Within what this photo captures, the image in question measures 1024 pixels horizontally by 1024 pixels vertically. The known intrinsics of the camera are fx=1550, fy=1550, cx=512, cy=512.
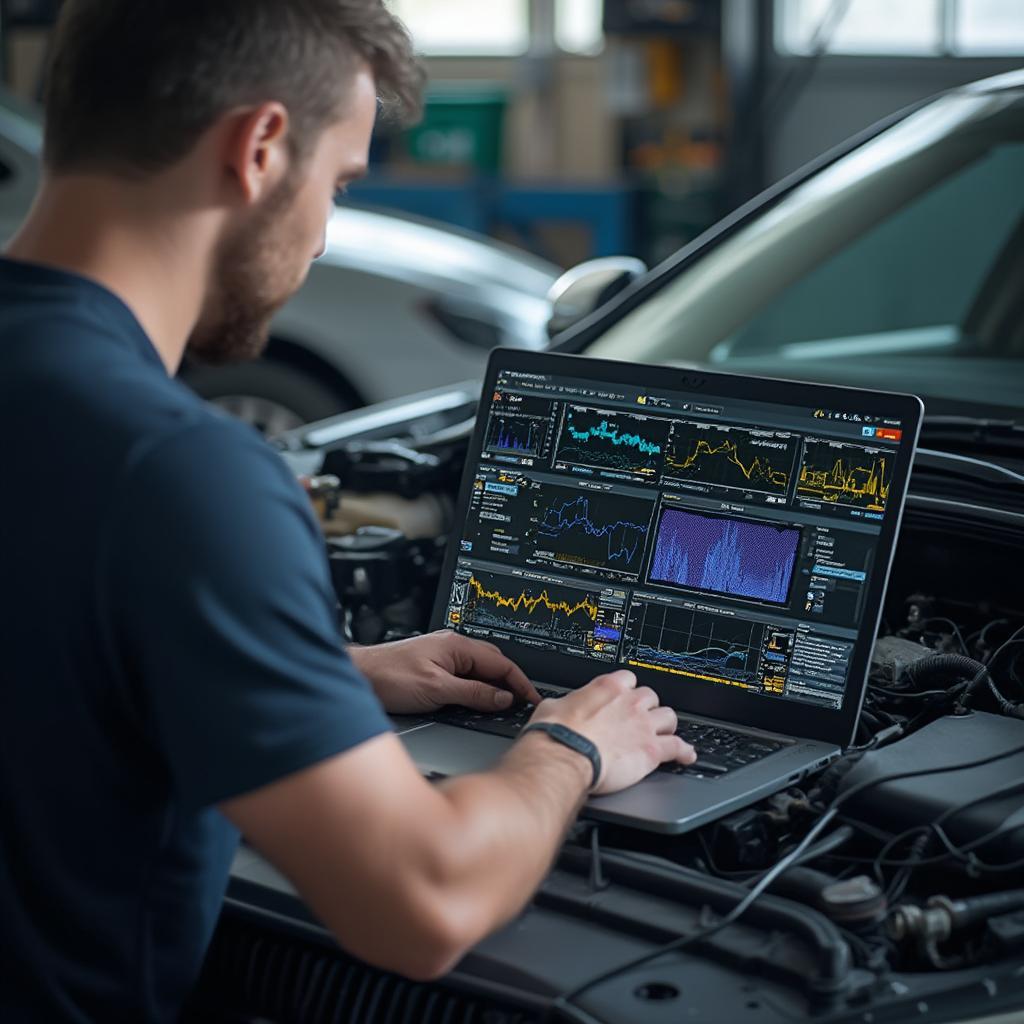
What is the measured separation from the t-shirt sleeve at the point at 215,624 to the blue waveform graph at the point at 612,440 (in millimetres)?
720

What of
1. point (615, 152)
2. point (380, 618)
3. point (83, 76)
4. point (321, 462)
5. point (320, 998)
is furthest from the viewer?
point (615, 152)

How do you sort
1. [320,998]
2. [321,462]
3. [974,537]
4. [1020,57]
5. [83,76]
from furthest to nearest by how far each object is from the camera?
[1020,57], [321,462], [974,537], [320,998], [83,76]

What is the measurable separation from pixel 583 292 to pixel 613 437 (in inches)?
39.2

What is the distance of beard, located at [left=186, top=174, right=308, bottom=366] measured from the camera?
1297 millimetres

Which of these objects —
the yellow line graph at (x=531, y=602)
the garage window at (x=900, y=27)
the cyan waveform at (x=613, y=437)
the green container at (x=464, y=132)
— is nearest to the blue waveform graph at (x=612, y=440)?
the cyan waveform at (x=613, y=437)

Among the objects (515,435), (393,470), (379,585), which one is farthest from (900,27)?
(515,435)

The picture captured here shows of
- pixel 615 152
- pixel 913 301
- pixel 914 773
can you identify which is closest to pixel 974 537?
pixel 914 773

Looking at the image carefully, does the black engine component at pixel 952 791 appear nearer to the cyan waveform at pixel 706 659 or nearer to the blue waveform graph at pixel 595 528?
the cyan waveform at pixel 706 659

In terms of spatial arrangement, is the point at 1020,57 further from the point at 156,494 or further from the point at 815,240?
the point at 156,494

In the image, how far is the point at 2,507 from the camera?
1.14m

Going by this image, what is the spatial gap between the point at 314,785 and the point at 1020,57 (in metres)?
7.04

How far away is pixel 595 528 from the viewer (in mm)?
1770

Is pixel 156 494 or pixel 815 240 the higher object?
pixel 815 240

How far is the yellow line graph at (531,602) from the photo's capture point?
5.79 feet
